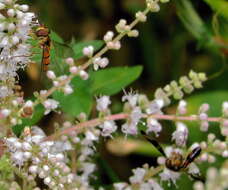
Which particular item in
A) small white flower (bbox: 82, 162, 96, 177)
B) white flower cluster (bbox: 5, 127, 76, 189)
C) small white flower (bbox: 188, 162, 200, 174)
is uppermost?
small white flower (bbox: 82, 162, 96, 177)

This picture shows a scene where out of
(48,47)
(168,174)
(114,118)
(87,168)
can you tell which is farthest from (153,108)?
(87,168)

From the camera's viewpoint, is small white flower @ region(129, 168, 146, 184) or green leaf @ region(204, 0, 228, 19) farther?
green leaf @ region(204, 0, 228, 19)

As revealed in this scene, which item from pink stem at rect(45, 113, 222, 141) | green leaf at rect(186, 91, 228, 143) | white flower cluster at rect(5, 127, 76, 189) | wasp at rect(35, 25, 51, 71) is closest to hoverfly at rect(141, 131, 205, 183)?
pink stem at rect(45, 113, 222, 141)

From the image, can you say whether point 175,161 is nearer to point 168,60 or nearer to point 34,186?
point 34,186

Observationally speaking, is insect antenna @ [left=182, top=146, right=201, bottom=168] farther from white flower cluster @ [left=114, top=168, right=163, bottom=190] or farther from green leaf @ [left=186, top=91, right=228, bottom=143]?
green leaf @ [left=186, top=91, right=228, bottom=143]

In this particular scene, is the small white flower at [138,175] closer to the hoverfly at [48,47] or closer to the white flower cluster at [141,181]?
the white flower cluster at [141,181]

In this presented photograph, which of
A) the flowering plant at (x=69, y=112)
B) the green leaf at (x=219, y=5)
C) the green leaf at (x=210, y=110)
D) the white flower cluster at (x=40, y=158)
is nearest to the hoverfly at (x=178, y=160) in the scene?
the flowering plant at (x=69, y=112)
